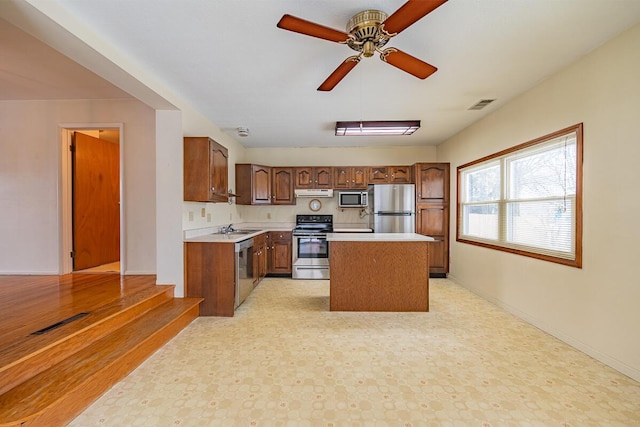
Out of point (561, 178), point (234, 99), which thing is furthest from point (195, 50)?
point (561, 178)

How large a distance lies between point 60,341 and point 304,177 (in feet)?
13.4

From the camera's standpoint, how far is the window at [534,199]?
2.47 meters

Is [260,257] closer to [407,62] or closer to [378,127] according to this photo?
[378,127]

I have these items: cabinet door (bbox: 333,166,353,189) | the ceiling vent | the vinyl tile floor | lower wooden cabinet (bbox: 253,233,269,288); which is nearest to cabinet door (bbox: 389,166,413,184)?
cabinet door (bbox: 333,166,353,189)

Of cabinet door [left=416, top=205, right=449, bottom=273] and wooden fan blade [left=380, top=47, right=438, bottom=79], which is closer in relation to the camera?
wooden fan blade [left=380, top=47, right=438, bottom=79]

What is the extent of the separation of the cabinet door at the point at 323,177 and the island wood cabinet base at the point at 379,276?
86.7 inches

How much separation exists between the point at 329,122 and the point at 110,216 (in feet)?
12.9

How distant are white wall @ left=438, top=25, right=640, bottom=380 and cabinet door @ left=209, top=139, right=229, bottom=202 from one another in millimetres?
3608

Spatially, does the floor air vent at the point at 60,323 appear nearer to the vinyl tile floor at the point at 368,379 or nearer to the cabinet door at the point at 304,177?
the vinyl tile floor at the point at 368,379

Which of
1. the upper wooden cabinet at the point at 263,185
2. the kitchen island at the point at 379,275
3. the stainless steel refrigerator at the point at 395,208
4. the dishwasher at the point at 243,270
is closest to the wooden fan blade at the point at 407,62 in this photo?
the kitchen island at the point at 379,275

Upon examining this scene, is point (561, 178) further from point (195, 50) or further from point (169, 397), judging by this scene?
point (169, 397)

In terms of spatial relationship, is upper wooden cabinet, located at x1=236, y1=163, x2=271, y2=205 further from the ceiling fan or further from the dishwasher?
the ceiling fan

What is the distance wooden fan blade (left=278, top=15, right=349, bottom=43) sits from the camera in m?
1.50

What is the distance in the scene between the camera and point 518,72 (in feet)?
8.34
